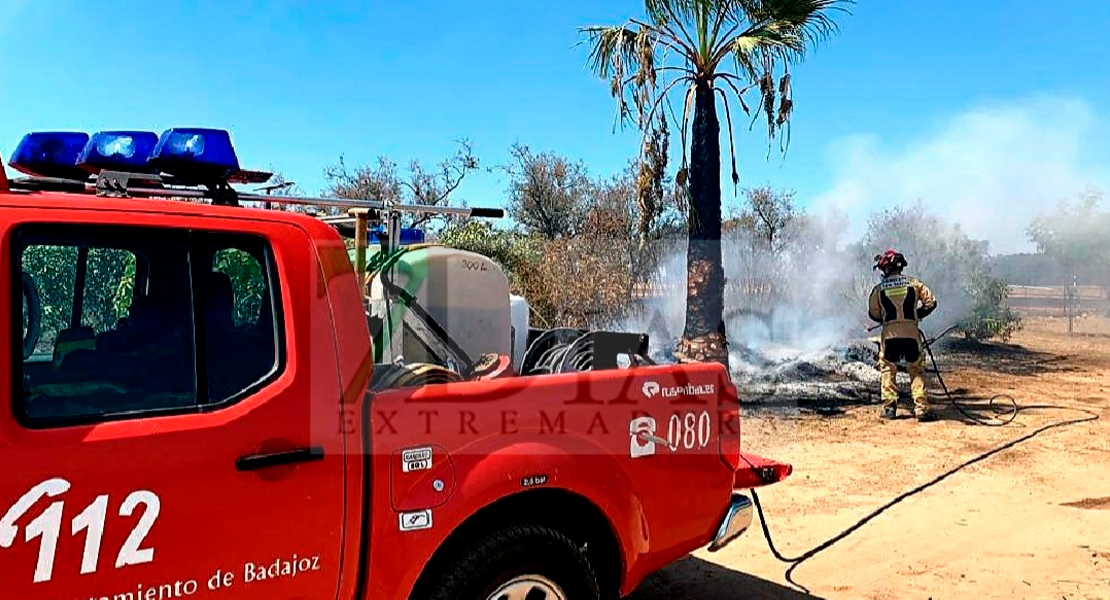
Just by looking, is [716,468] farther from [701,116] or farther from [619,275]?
[619,275]

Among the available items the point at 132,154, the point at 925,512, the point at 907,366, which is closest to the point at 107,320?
the point at 132,154

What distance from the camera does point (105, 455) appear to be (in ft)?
6.75

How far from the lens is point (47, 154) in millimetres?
3158

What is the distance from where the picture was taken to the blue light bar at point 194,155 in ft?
8.92

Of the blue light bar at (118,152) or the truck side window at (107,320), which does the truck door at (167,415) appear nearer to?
the truck side window at (107,320)

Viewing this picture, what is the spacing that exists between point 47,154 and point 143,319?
1303mm

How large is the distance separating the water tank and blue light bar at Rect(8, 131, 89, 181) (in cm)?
127

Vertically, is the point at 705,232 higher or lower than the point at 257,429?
higher

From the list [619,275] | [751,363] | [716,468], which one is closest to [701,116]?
[619,275]

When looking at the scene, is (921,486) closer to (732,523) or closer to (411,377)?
(732,523)

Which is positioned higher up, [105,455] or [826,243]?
[826,243]

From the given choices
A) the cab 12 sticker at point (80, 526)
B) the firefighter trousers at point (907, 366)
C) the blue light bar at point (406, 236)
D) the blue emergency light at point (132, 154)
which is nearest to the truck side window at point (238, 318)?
the cab 12 sticker at point (80, 526)

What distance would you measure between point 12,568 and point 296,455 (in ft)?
2.34

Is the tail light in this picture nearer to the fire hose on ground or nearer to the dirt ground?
the fire hose on ground
